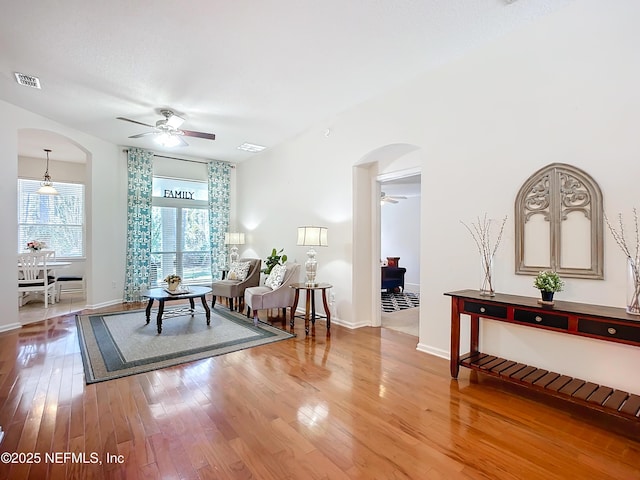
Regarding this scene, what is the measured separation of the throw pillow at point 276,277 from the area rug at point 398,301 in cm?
214

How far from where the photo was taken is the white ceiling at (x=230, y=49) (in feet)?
8.54

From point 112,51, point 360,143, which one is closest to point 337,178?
point 360,143

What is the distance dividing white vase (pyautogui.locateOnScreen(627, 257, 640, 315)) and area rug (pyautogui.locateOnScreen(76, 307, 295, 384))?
337 cm

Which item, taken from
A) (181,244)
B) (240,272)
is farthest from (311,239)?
(181,244)

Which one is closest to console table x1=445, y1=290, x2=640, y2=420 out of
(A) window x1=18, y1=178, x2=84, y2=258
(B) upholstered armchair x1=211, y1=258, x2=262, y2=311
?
(B) upholstered armchair x1=211, y1=258, x2=262, y2=311

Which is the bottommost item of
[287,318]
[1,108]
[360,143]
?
[287,318]

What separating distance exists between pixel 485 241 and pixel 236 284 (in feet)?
13.1

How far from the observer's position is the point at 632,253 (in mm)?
2348

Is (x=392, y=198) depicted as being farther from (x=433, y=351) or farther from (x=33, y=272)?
(x=33, y=272)

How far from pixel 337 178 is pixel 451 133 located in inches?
74.0

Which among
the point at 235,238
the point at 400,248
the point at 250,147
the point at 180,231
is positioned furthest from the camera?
the point at 400,248

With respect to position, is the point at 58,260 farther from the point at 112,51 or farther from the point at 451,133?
the point at 451,133

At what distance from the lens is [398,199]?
352 inches

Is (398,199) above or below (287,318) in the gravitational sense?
above
